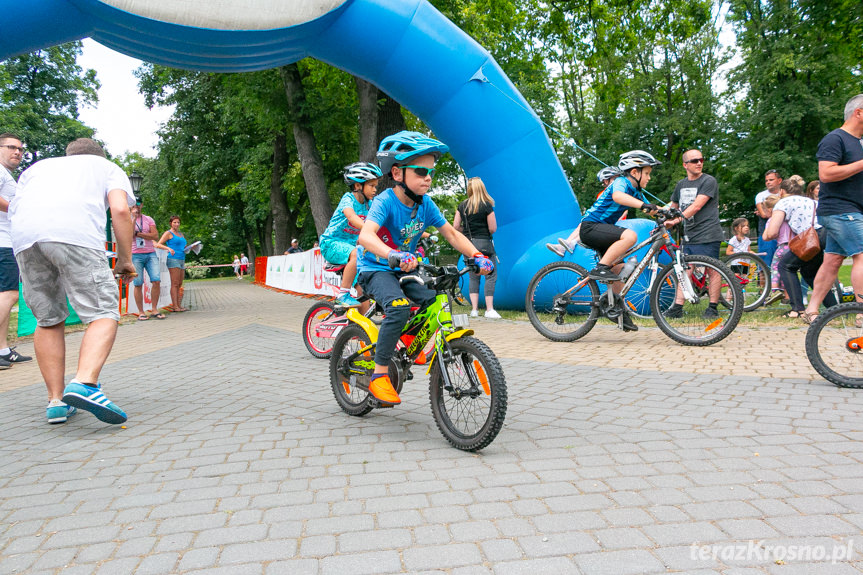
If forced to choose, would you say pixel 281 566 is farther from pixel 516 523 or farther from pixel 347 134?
pixel 347 134

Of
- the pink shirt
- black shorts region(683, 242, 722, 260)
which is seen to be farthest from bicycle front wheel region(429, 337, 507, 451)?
the pink shirt

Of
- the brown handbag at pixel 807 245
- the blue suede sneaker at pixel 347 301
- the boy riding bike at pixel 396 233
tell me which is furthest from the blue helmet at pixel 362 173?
the brown handbag at pixel 807 245

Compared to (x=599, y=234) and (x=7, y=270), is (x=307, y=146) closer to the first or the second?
(x=7, y=270)

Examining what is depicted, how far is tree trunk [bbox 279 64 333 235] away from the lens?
16.5m

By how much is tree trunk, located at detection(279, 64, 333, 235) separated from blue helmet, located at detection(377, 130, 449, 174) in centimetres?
1248

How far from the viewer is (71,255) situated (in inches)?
174

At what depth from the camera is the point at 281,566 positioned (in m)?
2.39

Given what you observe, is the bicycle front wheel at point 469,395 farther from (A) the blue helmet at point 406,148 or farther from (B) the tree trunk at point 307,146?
(B) the tree trunk at point 307,146

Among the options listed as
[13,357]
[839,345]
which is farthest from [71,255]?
[839,345]

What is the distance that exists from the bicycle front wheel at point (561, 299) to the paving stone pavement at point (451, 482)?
1.85 metres

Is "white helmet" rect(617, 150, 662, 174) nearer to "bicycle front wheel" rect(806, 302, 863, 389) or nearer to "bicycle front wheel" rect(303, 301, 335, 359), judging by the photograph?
"bicycle front wheel" rect(806, 302, 863, 389)

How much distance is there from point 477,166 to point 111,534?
315 inches

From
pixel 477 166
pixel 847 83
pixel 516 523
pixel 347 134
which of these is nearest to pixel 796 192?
pixel 477 166

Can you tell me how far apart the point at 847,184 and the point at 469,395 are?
13.2 ft
